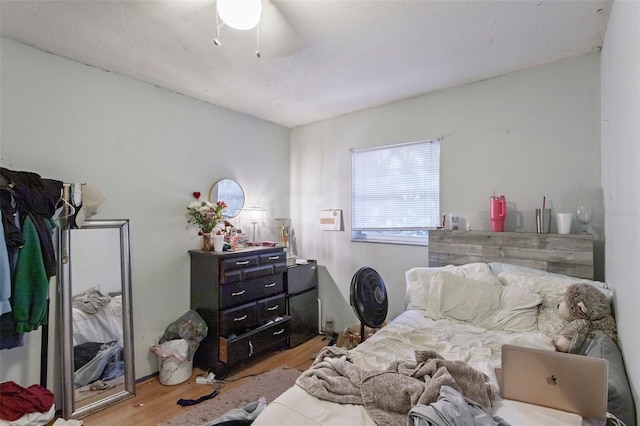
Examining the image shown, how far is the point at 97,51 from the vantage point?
2.15 m

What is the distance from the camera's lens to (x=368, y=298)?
2338 millimetres

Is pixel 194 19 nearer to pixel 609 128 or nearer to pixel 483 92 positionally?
pixel 483 92

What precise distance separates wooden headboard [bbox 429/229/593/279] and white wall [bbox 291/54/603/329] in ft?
0.64

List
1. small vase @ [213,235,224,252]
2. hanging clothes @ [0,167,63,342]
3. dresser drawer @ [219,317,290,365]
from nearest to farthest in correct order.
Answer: hanging clothes @ [0,167,63,342] < dresser drawer @ [219,317,290,365] < small vase @ [213,235,224,252]

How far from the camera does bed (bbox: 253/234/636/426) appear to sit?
1.18m

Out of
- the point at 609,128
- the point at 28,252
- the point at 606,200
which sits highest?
the point at 609,128

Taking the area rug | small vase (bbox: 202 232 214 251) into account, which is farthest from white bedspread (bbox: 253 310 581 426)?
small vase (bbox: 202 232 214 251)

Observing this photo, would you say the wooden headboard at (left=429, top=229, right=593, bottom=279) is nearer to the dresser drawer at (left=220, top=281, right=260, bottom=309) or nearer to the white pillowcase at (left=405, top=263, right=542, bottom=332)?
the white pillowcase at (left=405, top=263, right=542, bottom=332)

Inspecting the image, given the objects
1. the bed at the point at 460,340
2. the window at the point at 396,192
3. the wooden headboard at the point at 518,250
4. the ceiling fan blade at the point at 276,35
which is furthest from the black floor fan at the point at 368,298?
the ceiling fan blade at the point at 276,35

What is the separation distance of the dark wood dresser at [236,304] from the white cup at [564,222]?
2.41 metres

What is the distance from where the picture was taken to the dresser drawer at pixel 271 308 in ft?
9.91

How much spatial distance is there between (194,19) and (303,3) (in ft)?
2.16

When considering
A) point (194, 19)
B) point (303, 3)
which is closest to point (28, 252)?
point (194, 19)

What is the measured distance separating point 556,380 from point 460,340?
71cm
